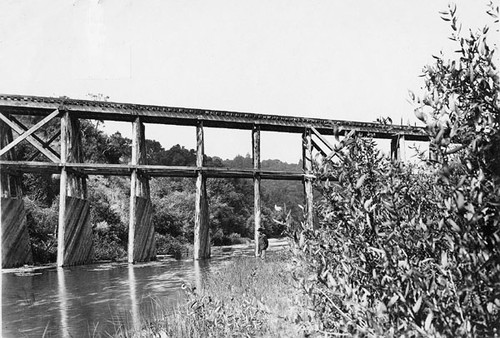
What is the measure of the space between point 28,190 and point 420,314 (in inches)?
1066

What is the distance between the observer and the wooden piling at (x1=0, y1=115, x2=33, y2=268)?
16250mm

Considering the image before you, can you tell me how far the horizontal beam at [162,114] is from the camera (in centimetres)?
1680

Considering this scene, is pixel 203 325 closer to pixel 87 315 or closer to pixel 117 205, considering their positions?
pixel 87 315

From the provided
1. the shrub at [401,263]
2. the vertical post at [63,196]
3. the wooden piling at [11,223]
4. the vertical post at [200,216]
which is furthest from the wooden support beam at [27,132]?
the shrub at [401,263]

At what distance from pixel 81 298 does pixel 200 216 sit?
853 cm

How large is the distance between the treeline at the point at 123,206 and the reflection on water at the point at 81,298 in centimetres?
603

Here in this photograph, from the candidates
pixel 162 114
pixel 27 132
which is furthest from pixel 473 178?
pixel 162 114

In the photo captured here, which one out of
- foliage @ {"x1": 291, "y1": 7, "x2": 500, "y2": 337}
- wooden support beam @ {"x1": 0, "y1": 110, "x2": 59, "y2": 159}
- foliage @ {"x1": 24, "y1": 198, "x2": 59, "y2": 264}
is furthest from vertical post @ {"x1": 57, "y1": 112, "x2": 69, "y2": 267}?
foliage @ {"x1": 291, "y1": 7, "x2": 500, "y2": 337}

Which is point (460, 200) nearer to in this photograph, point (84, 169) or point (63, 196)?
point (63, 196)

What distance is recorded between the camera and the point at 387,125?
2.90m

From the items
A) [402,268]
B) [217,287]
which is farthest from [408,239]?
[217,287]

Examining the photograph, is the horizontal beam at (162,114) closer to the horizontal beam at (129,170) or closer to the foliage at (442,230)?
the horizontal beam at (129,170)

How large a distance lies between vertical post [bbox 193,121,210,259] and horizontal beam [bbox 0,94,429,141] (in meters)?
0.72

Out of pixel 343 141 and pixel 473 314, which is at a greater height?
pixel 343 141
